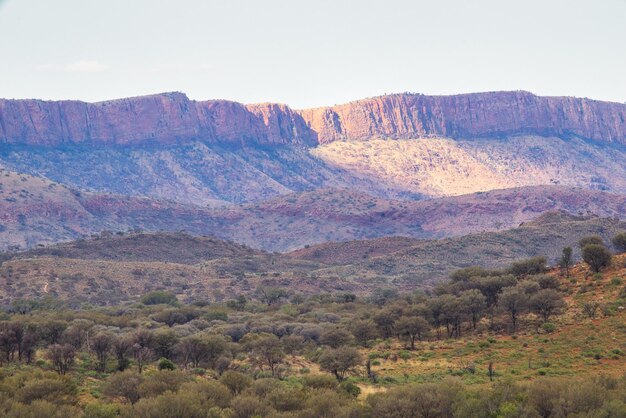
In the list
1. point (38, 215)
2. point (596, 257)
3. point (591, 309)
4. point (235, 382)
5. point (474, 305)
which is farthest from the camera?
point (38, 215)

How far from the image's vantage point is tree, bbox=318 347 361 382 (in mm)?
55438

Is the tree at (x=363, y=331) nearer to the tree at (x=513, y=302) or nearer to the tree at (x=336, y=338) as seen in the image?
the tree at (x=336, y=338)

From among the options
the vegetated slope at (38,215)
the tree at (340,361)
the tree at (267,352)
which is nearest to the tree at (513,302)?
the tree at (340,361)

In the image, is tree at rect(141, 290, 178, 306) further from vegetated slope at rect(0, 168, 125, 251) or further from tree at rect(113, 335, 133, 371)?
vegetated slope at rect(0, 168, 125, 251)

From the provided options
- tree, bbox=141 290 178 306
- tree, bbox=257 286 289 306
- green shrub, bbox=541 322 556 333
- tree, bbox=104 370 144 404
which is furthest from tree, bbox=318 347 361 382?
tree, bbox=257 286 289 306

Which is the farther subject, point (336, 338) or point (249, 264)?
point (249, 264)

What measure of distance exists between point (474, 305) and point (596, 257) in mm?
9980

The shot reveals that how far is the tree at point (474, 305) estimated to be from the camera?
66625 mm

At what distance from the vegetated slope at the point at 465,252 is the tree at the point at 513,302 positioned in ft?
200

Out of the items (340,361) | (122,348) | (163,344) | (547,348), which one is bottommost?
(547,348)

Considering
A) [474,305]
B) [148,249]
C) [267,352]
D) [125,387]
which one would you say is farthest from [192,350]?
[148,249]

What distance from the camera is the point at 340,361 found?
2183 inches

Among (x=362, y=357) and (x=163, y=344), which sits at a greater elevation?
(x=163, y=344)

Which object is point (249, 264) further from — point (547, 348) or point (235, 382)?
point (235, 382)
